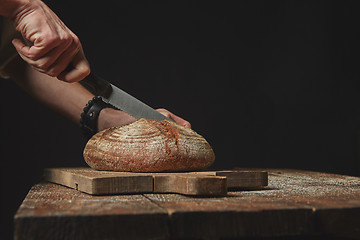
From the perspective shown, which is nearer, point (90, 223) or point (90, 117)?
point (90, 223)

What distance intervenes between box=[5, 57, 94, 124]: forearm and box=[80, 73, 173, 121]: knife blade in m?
0.49

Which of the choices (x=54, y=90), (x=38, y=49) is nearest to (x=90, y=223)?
(x=38, y=49)

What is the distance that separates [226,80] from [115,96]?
2.03 meters

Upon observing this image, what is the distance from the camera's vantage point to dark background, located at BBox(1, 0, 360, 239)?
317 centimetres

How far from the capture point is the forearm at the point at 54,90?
214 centimetres

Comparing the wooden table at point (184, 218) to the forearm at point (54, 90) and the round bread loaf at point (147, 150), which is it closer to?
the round bread loaf at point (147, 150)

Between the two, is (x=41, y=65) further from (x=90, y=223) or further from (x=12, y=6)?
(x=90, y=223)

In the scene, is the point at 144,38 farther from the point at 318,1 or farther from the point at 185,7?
the point at 318,1

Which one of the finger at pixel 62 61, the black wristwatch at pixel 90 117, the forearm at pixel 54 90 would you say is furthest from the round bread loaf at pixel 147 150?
the forearm at pixel 54 90

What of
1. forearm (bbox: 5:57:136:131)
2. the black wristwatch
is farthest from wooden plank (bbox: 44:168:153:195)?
forearm (bbox: 5:57:136:131)

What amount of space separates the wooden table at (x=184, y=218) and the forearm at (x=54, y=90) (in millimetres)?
1070

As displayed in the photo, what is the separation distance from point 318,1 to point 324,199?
315cm

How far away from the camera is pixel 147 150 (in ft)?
4.64

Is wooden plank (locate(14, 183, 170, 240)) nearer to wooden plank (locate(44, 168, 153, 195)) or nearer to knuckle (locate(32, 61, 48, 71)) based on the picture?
wooden plank (locate(44, 168, 153, 195))
